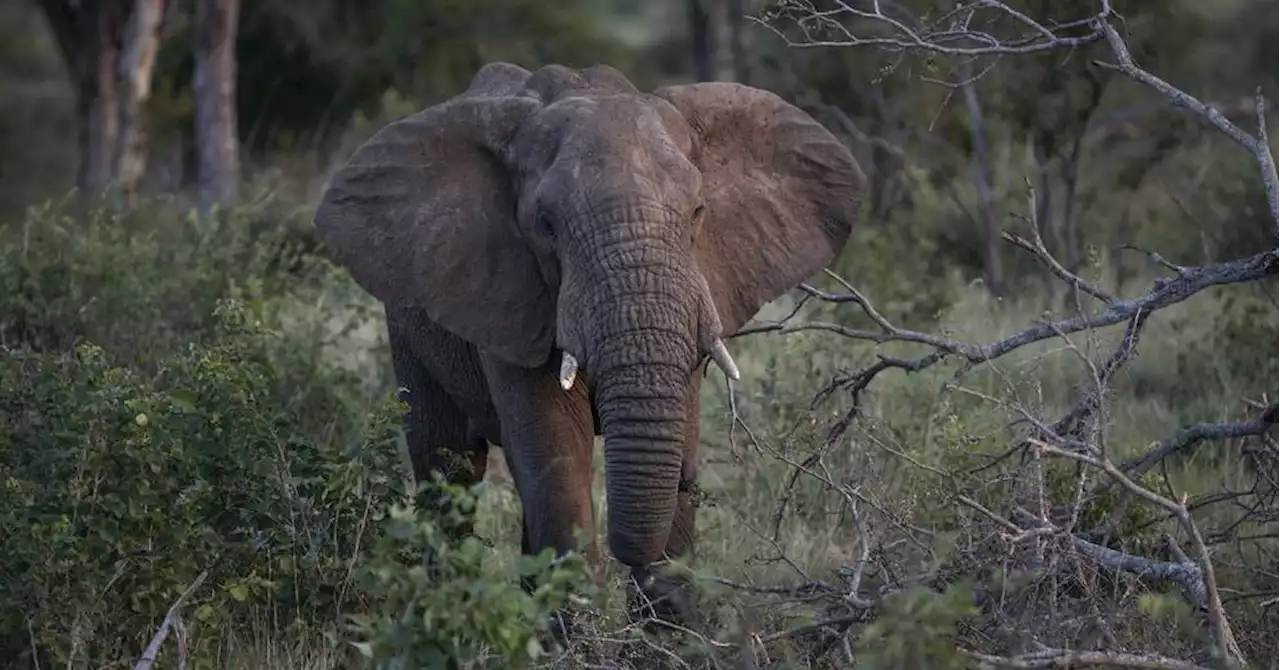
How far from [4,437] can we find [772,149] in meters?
2.47

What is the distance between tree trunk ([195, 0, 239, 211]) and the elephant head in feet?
31.2

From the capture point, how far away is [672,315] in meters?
5.07

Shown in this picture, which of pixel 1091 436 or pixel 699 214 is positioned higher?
pixel 699 214

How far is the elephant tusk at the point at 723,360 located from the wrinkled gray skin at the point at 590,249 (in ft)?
0.06

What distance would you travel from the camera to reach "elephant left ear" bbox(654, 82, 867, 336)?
5.68m

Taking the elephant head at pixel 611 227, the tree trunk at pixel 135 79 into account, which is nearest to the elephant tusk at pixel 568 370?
the elephant head at pixel 611 227

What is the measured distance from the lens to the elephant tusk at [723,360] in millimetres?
5133

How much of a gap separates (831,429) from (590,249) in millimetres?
1273

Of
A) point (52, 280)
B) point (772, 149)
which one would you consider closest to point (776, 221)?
point (772, 149)

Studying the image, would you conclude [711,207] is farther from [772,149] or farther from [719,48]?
[719,48]

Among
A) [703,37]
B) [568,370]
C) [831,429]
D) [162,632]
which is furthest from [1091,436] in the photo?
[703,37]

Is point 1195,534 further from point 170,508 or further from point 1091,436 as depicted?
point 170,508

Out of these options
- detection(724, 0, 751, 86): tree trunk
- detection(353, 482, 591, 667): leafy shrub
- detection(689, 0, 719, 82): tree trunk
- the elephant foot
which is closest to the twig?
detection(353, 482, 591, 667): leafy shrub

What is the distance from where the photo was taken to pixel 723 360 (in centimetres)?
517
